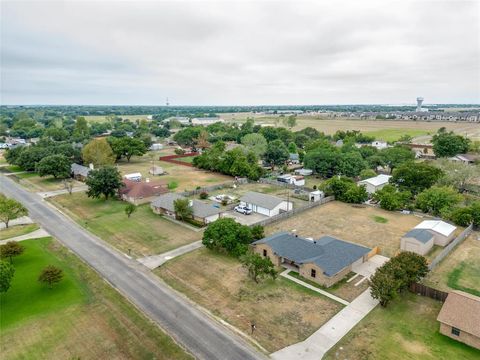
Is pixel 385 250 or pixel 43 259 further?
pixel 385 250

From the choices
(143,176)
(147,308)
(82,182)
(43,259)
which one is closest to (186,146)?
(143,176)

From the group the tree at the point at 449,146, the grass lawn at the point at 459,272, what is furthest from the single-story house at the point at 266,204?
the tree at the point at 449,146

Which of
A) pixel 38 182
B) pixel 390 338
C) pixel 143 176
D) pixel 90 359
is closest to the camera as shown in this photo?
pixel 90 359

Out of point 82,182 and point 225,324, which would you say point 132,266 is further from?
point 82,182

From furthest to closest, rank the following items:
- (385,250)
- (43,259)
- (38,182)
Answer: (38,182) < (385,250) < (43,259)

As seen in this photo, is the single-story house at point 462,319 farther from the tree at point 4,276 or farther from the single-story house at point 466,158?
the single-story house at point 466,158

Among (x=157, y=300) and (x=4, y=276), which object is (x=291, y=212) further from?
(x=4, y=276)

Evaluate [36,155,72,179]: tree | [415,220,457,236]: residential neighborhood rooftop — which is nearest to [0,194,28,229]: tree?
[36,155,72,179]: tree
